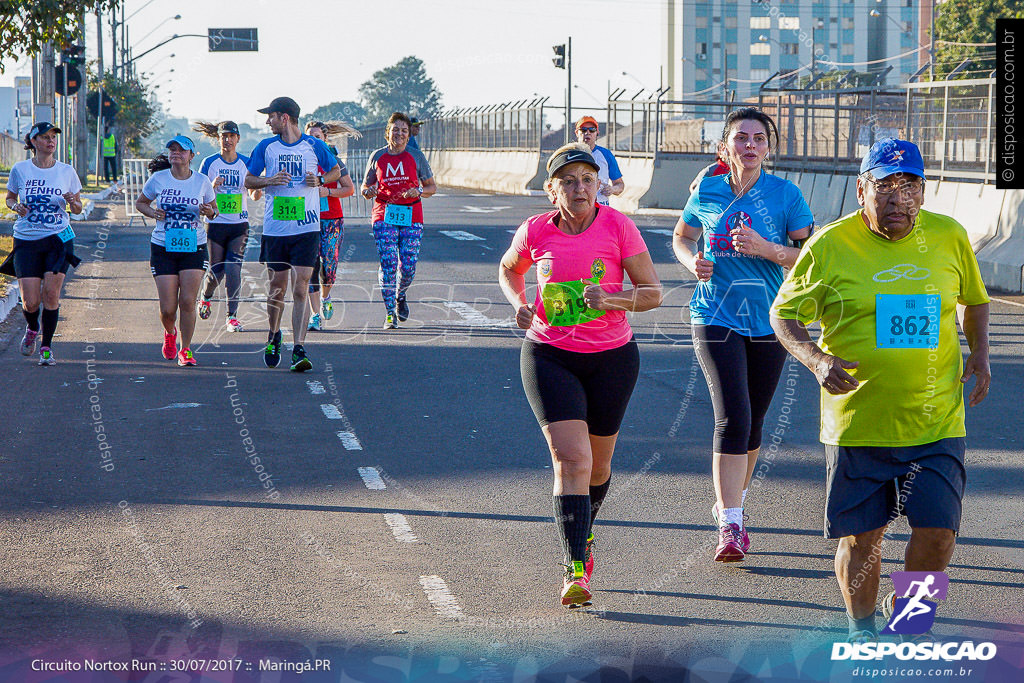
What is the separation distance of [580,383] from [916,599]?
62.5 inches

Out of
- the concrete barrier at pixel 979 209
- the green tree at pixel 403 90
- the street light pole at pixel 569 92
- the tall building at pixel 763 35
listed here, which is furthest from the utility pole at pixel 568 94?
the green tree at pixel 403 90

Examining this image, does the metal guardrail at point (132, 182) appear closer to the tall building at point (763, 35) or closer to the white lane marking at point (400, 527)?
the white lane marking at point (400, 527)

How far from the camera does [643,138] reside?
123 ft

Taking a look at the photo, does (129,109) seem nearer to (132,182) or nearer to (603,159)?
(132,182)

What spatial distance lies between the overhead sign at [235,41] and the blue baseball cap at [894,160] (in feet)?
157

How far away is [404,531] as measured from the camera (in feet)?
20.6

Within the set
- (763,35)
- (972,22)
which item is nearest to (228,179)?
(972,22)

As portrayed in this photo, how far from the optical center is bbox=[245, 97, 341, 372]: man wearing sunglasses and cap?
1096 centimetres

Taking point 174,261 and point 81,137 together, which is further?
point 81,137

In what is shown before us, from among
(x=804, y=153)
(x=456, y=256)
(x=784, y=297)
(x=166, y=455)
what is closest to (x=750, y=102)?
(x=804, y=153)

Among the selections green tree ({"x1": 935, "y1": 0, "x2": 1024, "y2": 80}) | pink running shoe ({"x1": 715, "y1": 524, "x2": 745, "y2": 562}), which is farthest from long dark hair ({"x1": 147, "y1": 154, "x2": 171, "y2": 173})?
green tree ({"x1": 935, "y1": 0, "x2": 1024, "y2": 80})

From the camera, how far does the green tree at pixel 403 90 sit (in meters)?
186

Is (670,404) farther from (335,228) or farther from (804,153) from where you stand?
(804,153)

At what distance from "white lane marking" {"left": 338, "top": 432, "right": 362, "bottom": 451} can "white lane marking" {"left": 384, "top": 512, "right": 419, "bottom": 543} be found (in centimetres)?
161
